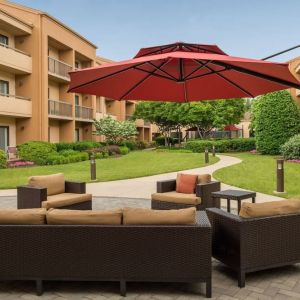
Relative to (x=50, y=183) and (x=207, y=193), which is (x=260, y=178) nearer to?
(x=207, y=193)

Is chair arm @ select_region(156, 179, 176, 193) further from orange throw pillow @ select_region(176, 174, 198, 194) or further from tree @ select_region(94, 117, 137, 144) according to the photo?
tree @ select_region(94, 117, 137, 144)

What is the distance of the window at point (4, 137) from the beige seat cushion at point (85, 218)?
20366 millimetres

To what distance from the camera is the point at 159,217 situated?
4051mm

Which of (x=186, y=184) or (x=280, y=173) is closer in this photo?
(x=186, y=184)

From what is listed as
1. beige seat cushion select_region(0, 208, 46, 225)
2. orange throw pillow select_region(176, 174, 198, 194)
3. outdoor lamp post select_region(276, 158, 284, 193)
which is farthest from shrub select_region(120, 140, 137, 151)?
beige seat cushion select_region(0, 208, 46, 225)

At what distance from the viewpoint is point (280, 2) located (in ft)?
51.5

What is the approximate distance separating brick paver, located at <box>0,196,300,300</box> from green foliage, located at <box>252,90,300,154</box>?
2315 centimetres

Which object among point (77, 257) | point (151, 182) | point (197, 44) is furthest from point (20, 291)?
point (151, 182)

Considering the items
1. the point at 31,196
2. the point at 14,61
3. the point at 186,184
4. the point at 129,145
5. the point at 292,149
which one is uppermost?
the point at 14,61

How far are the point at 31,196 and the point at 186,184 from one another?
11.0ft

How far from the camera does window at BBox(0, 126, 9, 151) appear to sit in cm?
2262

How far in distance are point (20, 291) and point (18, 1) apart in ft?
83.9

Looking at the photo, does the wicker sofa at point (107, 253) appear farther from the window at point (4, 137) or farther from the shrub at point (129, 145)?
the shrub at point (129, 145)

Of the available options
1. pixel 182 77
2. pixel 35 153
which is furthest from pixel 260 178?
pixel 35 153
